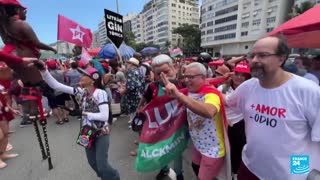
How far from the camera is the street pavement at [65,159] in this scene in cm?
363

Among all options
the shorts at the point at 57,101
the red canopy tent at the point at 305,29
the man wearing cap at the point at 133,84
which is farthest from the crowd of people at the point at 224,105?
the shorts at the point at 57,101

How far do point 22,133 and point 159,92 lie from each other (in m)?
5.03

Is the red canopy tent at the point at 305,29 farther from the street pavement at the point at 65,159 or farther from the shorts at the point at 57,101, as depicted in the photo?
the shorts at the point at 57,101

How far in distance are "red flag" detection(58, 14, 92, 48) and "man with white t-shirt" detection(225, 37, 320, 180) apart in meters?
4.75

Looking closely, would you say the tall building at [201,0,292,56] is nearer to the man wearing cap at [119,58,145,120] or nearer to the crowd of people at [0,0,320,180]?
the man wearing cap at [119,58,145,120]

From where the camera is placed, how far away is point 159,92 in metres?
2.84

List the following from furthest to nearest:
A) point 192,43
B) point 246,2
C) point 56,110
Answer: point 192,43, point 246,2, point 56,110

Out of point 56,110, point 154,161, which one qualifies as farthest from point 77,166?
point 56,110

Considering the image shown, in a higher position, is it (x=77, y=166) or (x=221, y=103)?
(x=221, y=103)

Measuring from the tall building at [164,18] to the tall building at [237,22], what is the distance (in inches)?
1026

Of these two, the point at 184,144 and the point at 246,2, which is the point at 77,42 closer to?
the point at 184,144

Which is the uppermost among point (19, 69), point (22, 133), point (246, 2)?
point (246, 2)

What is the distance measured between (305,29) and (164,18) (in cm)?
10144

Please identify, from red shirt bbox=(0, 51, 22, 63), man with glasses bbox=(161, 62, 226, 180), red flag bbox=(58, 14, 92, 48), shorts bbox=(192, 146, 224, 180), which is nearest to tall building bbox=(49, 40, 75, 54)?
red flag bbox=(58, 14, 92, 48)
